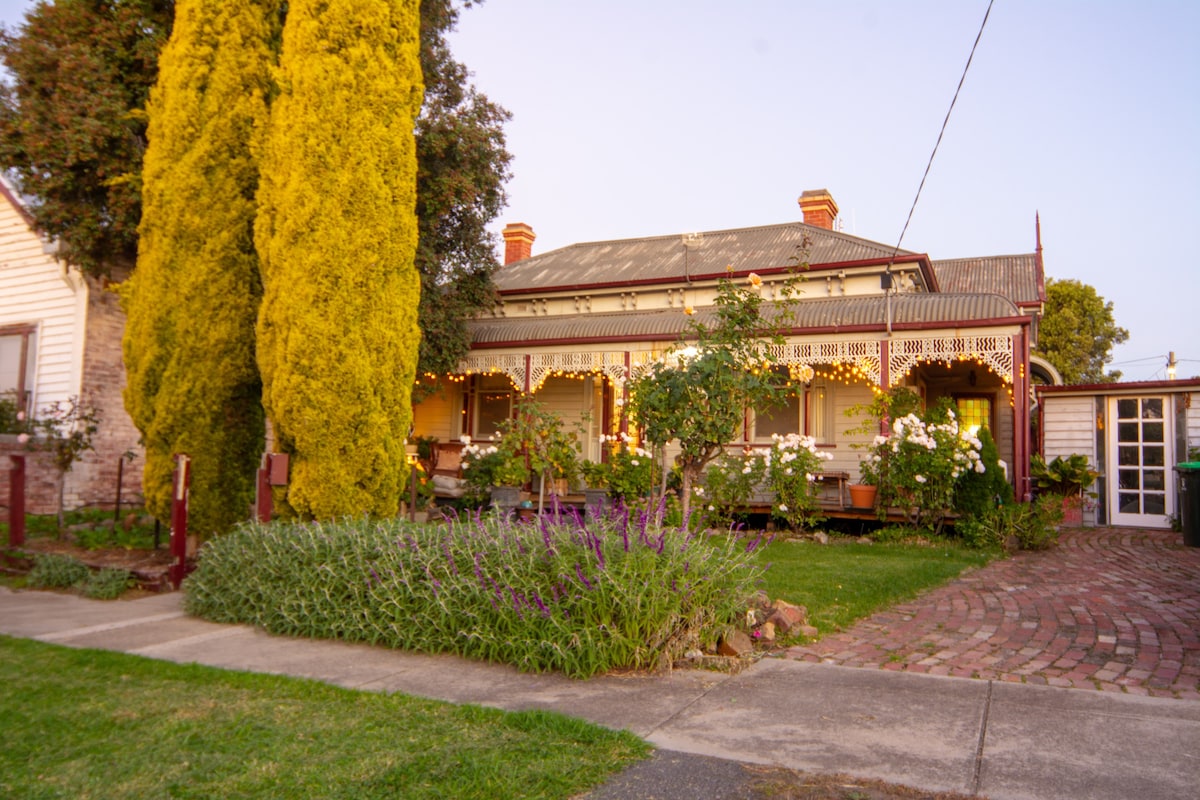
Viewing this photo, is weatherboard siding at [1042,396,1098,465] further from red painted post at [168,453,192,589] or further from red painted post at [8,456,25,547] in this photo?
red painted post at [8,456,25,547]

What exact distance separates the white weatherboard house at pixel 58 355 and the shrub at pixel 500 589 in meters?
7.20

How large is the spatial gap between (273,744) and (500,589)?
2.12 m

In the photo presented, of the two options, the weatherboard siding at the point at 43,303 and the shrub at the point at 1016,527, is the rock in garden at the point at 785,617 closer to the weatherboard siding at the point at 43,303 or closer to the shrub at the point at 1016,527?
the shrub at the point at 1016,527

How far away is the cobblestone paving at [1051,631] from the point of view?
17.1 ft

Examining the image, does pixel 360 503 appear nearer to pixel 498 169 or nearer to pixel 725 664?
pixel 725 664

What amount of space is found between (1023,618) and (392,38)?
8.03 m

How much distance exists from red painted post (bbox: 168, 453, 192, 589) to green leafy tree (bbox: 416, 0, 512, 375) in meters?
6.53

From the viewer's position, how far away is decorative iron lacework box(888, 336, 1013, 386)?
493 inches

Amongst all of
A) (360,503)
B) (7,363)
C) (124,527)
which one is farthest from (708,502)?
(7,363)

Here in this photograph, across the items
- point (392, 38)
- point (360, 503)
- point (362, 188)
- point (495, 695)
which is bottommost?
point (495, 695)

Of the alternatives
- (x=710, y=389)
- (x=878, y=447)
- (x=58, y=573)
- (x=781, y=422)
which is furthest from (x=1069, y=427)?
(x=58, y=573)

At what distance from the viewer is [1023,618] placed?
6.86m

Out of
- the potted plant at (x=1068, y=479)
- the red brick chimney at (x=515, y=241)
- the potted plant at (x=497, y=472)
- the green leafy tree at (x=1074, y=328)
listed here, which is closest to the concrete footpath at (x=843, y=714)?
the potted plant at (x=497, y=472)

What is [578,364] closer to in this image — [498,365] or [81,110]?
[498,365]
